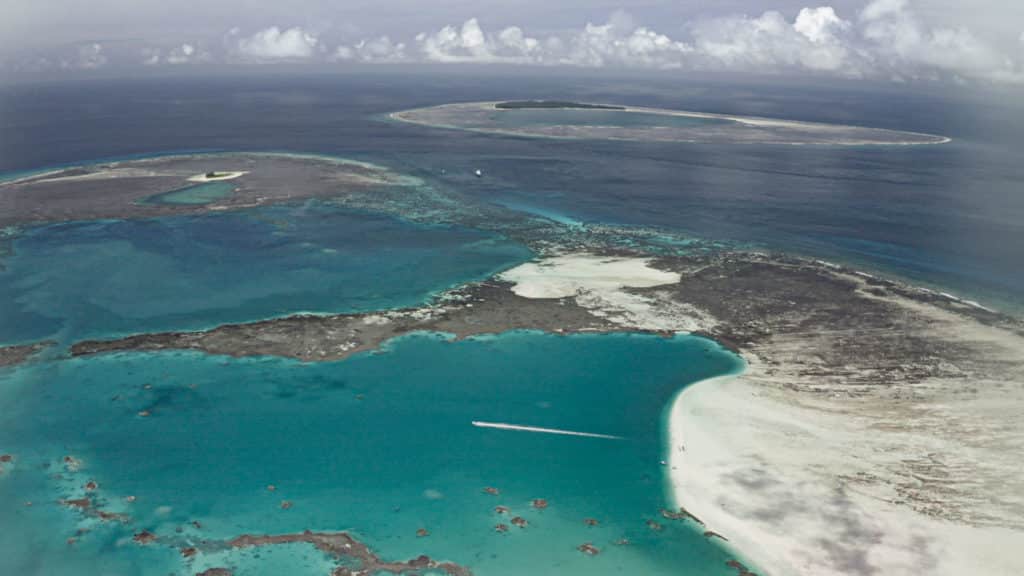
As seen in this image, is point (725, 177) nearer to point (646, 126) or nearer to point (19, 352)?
point (646, 126)

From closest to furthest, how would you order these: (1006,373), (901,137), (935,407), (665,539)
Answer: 1. (665,539)
2. (935,407)
3. (1006,373)
4. (901,137)

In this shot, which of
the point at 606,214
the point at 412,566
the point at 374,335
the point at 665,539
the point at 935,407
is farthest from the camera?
the point at 606,214

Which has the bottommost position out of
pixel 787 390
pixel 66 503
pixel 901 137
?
pixel 66 503

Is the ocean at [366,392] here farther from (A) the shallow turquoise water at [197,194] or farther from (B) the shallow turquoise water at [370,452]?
(A) the shallow turquoise water at [197,194]

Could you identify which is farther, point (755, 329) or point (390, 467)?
point (755, 329)

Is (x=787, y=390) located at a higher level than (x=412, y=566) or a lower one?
higher

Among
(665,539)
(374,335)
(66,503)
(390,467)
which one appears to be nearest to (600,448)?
(665,539)

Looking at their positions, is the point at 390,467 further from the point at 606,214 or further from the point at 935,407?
the point at 606,214

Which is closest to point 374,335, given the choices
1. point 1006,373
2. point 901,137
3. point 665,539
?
point 665,539
